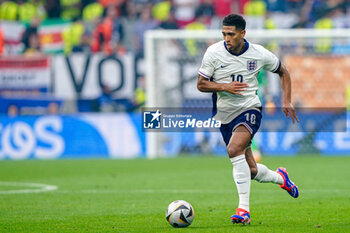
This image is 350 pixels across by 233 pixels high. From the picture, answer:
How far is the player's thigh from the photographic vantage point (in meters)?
7.05

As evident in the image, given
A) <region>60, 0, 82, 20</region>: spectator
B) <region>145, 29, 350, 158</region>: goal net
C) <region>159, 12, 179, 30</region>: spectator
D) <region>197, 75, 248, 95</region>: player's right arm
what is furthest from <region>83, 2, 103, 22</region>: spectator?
<region>197, 75, 248, 95</region>: player's right arm

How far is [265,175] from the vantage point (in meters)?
7.60

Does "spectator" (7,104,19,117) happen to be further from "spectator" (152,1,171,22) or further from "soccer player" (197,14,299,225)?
"soccer player" (197,14,299,225)

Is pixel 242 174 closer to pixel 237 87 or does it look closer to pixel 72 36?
pixel 237 87

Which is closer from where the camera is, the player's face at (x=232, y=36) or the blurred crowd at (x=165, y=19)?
the player's face at (x=232, y=36)

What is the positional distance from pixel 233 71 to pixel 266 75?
10993 mm

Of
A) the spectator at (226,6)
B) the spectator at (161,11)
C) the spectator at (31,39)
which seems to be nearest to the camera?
the spectator at (226,6)

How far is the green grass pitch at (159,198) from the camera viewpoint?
22.3 ft

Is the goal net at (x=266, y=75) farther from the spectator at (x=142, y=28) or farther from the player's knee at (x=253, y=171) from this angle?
the player's knee at (x=253, y=171)

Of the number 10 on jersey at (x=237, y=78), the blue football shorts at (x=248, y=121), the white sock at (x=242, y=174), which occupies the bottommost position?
the white sock at (x=242, y=174)

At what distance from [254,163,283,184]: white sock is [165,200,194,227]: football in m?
1.10

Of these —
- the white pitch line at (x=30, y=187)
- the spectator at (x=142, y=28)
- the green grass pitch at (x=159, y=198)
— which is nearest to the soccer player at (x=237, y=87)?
the green grass pitch at (x=159, y=198)

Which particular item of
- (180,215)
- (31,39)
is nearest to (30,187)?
(180,215)

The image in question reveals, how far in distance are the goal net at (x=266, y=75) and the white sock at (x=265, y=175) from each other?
9994mm
